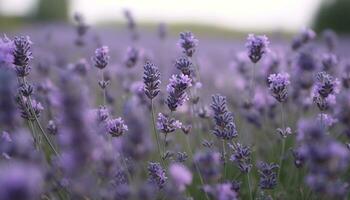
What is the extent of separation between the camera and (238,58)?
437 centimetres

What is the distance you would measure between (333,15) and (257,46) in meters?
15.6

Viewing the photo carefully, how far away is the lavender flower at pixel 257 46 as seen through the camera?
273 cm

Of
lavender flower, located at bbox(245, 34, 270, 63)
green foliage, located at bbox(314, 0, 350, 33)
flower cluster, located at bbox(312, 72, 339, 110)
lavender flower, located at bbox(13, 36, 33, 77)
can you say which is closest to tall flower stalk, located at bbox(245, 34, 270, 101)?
lavender flower, located at bbox(245, 34, 270, 63)

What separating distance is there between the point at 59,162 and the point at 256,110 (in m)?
1.90

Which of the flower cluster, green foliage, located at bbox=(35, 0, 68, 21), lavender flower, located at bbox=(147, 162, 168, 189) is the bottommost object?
lavender flower, located at bbox=(147, 162, 168, 189)

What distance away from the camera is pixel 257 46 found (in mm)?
2740

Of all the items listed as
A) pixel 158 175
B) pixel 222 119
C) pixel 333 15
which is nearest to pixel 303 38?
pixel 222 119

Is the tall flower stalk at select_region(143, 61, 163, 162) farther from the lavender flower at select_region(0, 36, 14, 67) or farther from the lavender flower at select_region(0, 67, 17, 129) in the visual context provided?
the lavender flower at select_region(0, 67, 17, 129)

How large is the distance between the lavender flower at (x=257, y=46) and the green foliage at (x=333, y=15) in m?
15.3

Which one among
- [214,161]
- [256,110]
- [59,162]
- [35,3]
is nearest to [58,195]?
[59,162]

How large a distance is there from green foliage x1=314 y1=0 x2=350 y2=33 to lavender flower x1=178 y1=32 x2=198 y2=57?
1537 centimetres

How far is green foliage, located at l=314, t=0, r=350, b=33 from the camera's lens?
688 inches

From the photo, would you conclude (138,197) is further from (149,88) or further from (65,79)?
(149,88)

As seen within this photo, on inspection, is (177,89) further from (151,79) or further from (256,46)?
(256,46)
